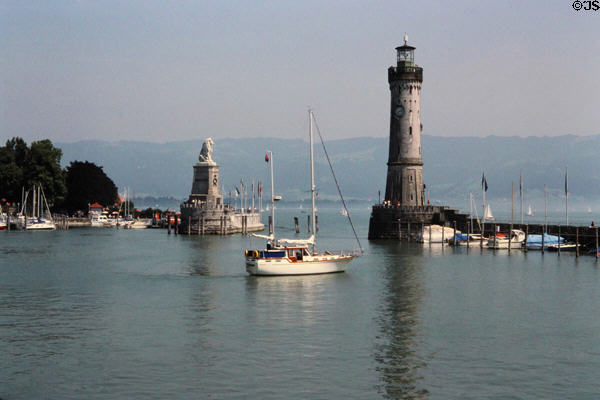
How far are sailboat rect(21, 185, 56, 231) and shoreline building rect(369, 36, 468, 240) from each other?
62213 millimetres

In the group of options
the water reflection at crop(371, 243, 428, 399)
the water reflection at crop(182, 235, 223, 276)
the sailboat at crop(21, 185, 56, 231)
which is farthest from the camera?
the sailboat at crop(21, 185, 56, 231)

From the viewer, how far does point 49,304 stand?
4625 cm

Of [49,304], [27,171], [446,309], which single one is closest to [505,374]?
[446,309]

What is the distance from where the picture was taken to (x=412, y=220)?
342ft

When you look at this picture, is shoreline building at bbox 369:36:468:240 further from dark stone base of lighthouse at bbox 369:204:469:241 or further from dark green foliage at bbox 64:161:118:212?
dark green foliage at bbox 64:161:118:212

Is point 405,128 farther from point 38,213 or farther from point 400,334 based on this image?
point 38,213

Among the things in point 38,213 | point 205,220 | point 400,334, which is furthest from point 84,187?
point 400,334

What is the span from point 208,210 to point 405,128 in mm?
38049

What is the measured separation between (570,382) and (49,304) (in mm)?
29463

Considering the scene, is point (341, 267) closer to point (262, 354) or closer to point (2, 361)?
point (262, 354)

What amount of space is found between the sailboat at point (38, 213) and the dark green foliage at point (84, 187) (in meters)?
12.3

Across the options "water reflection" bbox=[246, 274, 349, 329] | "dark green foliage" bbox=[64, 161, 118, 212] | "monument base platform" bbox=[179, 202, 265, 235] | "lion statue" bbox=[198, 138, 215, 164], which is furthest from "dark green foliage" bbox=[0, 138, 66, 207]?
"water reflection" bbox=[246, 274, 349, 329]

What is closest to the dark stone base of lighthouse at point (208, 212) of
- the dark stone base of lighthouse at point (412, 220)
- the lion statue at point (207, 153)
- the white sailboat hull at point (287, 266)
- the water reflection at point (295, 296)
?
the lion statue at point (207, 153)

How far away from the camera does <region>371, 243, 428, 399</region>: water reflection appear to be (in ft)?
94.7
